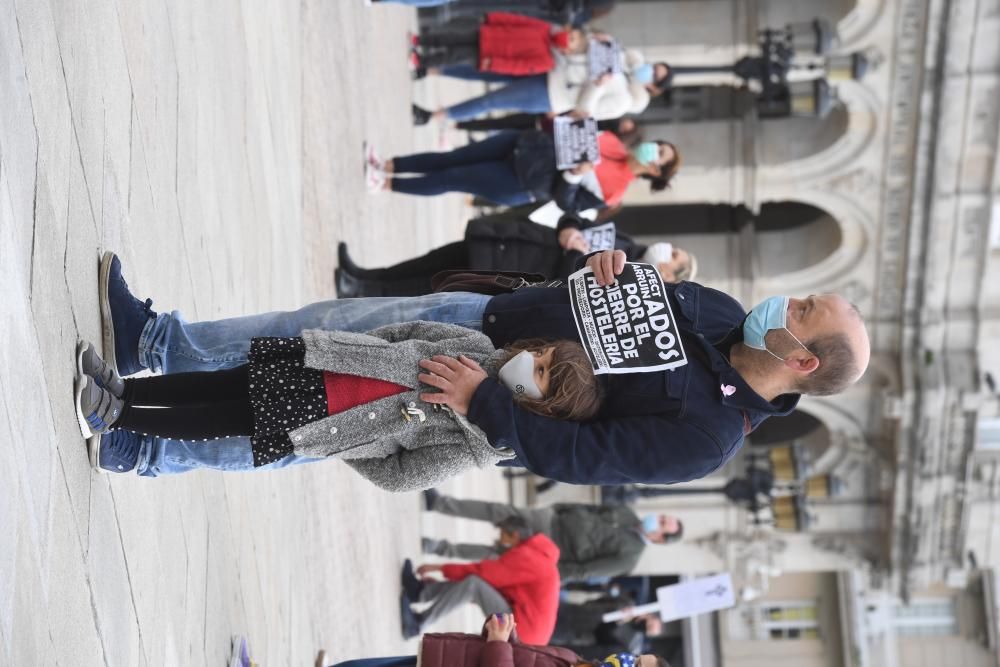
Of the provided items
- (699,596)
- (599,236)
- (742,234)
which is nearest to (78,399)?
(599,236)

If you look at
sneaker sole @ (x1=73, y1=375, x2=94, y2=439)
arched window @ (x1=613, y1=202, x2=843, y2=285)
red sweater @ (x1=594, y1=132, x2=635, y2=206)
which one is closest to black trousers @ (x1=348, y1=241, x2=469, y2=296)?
red sweater @ (x1=594, y1=132, x2=635, y2=206)

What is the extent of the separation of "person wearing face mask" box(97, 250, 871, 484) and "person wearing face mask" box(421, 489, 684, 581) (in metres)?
7.04

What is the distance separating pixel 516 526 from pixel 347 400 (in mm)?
6595

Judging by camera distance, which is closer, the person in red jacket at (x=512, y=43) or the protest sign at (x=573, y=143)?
the protest sign at (x=573, y=143)

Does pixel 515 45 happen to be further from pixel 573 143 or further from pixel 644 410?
pixel 644 410

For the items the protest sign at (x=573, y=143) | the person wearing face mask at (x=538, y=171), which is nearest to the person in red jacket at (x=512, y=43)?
the person wearing face mask at (x=538, y=171)

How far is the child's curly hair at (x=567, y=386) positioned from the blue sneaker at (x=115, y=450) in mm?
1382

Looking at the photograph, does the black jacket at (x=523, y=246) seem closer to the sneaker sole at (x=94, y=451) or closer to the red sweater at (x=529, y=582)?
the red sweater at (x=529, y=582)

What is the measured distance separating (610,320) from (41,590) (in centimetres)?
200

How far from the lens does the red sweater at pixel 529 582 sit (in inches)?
366

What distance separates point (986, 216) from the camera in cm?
1491

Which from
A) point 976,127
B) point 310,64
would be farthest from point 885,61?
point 310,64

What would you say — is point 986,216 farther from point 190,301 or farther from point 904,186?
point 190,301

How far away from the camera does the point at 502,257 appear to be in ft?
25.2
